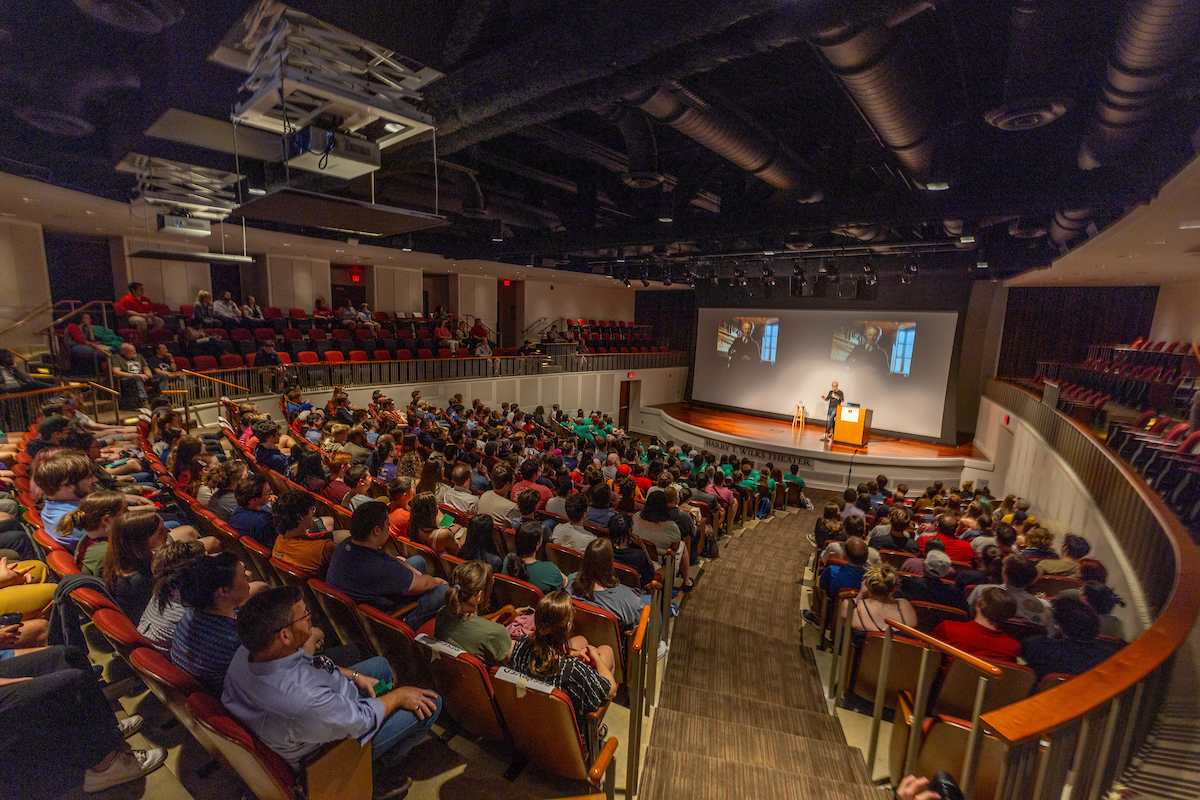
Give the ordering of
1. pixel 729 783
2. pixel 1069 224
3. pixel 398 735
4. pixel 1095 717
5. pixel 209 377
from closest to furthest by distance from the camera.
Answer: pixel 1095 717
pixel 398 735
pixel 729 783
pixel 1069 224
pixel 209 377

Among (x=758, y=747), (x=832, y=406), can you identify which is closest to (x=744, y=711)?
(x=758, y=747)

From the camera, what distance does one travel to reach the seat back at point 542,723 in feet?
6.28

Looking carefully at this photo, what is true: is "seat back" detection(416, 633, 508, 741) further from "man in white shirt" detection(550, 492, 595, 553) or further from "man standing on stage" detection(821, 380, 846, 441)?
"man standing on stage" detection(821, 380, 846, 441)

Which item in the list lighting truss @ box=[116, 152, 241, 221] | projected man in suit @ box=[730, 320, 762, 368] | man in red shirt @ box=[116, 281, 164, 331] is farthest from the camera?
projected man in suit @ box=[730, 320, 762, 368]

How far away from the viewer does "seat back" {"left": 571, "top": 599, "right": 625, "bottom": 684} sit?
266 centimetres

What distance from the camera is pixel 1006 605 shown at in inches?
97.3

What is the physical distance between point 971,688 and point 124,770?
355cm

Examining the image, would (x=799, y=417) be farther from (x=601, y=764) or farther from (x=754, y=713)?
(x=601, y=764)

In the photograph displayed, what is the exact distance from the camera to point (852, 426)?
12062 millimetres

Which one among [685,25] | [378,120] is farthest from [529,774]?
[378,120]

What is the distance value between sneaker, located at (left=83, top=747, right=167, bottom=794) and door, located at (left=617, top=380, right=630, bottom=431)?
16.0 meters

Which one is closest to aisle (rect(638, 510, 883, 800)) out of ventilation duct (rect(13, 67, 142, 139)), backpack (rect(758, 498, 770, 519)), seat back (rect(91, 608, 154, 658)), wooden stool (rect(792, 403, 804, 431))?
seat back (rect(91, 608, 154, 658))

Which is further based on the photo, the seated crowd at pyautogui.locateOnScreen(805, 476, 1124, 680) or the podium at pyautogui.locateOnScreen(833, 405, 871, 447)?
A: the podium at pyautogui.locateOnScreen(833, 405, 871, 447)

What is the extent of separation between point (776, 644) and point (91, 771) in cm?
389
